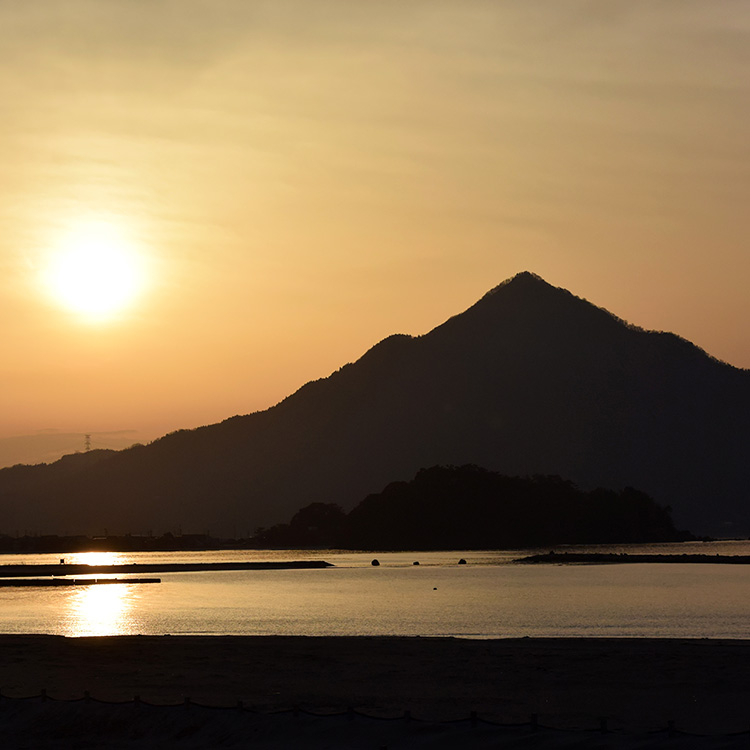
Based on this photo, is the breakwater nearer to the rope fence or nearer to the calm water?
the calm water

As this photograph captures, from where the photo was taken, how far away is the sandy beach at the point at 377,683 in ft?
72.1

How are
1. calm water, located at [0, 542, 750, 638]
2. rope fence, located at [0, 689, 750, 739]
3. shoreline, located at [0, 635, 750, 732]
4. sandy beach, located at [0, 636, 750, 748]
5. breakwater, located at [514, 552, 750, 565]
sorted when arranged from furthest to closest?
breakwater, located at [514, 552, 750, 565] → calm water, located at [0, 542, 750, 638] → shoreline, located at [0, 635, 750, 732] → sandy beach, located at [0, 636, 750, 748] → rope fence, located at [0, 689, 750, 739]

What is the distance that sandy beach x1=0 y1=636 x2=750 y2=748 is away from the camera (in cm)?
2198

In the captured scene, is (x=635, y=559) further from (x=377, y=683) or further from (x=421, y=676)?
(x=377, y=683)

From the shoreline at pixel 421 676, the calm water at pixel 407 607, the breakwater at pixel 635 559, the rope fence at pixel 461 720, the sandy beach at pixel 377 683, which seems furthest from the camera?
the breakwater at pixel 635 559

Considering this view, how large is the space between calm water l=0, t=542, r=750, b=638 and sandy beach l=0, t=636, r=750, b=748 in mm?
13729

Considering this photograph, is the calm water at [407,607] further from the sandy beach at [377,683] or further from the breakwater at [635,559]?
the breakwater at [635,559]

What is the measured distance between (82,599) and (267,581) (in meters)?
35.3

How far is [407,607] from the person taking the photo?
73.9 metres

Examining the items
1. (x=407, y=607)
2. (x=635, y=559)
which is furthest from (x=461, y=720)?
(x=635, y=559)

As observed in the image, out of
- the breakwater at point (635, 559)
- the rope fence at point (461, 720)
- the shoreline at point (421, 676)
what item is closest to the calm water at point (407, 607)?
the shoreline at point (421, 676)

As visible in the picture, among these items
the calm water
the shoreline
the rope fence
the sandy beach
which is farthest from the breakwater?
the rope fence

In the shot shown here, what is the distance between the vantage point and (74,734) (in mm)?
22281

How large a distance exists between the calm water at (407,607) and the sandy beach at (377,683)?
1373 cm
